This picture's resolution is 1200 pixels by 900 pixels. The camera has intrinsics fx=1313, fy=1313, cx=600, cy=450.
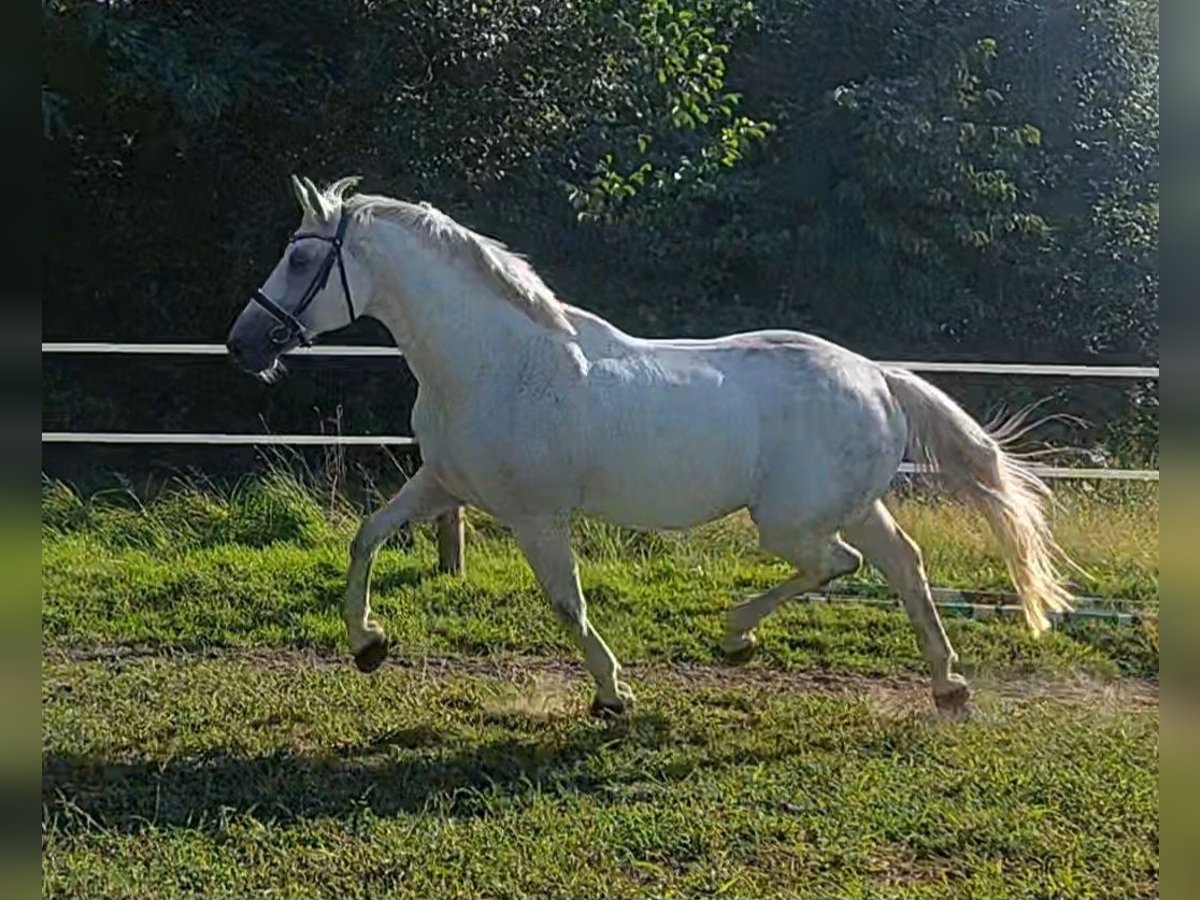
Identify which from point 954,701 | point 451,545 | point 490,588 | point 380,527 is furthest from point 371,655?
point 954,701

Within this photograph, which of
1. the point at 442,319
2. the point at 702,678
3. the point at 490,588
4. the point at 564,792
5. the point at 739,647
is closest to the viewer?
the point at 564,792

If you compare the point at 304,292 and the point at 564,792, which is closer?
the point at 564,792

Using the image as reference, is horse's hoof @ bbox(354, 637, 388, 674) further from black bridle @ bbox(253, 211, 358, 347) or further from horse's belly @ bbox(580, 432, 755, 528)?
black bridle @ bbox(253, 211, 358, 347)

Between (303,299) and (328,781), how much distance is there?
4.69 ft

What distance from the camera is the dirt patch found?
4.81m

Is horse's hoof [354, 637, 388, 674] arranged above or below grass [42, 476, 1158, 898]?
above

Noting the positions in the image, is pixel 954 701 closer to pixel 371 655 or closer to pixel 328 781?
pixel 371 655

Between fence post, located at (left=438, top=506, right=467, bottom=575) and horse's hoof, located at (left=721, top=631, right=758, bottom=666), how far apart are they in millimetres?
1753

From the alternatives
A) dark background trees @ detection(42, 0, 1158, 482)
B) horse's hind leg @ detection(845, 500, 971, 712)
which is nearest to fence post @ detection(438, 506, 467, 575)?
horse's hind leg @ detection(845, 500, 971, 712)

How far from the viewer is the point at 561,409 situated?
13.2ft

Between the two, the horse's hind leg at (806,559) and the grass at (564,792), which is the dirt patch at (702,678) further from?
the horse's hind leg at (806,559)
